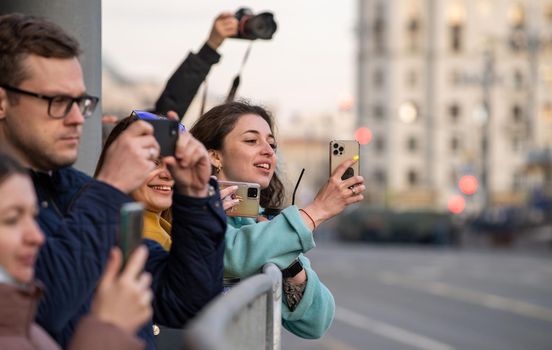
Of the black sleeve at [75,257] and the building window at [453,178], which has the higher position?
the black sleeve at [75,257]

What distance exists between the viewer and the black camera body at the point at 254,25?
6.18 meters

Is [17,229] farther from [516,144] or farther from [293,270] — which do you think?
[516,144]

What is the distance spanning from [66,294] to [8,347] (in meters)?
0.44

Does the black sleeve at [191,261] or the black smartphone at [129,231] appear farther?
the black sleeve at [191,261]

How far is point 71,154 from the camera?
11.4ft

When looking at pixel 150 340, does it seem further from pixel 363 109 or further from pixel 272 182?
pixel 363 109

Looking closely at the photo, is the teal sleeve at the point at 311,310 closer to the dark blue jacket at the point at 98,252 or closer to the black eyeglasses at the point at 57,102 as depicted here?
the dark blue jacket at the point at 98,252

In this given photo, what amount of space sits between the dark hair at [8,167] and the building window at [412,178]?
Result: 124092 mm

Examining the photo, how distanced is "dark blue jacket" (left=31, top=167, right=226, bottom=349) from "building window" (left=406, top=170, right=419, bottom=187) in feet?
404

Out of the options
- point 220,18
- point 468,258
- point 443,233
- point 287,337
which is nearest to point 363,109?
point 443,233

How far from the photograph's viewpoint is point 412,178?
127312 mm

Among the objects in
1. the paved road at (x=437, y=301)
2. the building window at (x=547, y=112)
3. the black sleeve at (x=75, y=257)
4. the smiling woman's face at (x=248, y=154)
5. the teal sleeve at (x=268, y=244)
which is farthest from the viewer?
the building window at (x=547, y=112)

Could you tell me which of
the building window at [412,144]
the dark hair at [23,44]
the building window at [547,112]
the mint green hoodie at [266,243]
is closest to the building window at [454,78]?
the building window at [412,144]

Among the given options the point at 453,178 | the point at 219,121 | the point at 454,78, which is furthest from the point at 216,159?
the point at 454,78
